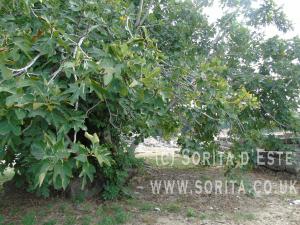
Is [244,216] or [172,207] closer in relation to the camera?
[244,216]

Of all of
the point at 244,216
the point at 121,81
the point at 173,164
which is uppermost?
the point at 121,81

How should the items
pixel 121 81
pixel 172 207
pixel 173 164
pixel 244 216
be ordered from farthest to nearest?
pixel 173 164 < pixel 172 207 < pixel 244 216 < pixel 121 81

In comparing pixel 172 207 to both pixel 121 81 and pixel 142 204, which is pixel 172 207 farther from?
pixel 121 81

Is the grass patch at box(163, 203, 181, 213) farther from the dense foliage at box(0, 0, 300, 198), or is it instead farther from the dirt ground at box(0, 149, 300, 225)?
the dense foliage at box(0, 0, 300, 198)

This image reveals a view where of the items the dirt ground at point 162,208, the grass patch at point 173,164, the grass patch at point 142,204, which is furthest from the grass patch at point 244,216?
the grass patch at point 173,164

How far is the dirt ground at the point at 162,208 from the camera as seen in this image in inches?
170

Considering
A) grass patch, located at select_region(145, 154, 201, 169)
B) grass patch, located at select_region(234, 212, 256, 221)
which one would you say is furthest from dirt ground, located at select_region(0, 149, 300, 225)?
grass patch, located at select_region(145, 154, 201, 169)

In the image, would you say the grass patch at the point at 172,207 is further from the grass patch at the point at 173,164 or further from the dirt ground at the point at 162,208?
the grass patch at the point at 173,164

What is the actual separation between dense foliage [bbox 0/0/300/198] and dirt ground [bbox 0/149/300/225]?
A: 0.38 meters

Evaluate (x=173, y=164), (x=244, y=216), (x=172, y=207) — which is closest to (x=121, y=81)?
(x=172, y=207)

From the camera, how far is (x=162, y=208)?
4.75 m

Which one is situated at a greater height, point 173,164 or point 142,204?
point 173,164

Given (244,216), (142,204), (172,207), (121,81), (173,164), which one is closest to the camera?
(121,81)

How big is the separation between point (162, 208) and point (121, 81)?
2922 millimetres
